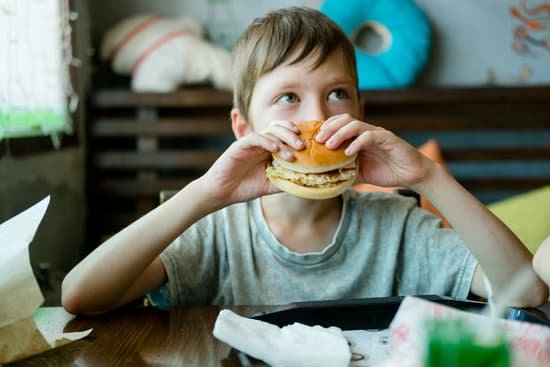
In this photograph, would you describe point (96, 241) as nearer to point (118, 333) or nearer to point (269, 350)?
point (118, 333)

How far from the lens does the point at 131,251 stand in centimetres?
111

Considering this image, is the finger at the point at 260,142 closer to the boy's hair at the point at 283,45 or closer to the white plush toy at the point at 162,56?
the boy's hair at the point at 283,45

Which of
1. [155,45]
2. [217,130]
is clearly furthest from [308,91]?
[155,45]

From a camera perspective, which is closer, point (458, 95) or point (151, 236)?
point (151, 236)

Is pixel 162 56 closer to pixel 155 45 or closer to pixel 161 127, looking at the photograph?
pixel 155 45

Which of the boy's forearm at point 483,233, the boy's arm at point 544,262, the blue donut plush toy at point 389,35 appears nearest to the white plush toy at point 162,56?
the blue donut plush toy at point 389,35

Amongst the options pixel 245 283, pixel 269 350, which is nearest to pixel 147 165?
pixel 245 283

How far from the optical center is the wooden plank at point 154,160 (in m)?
3.31

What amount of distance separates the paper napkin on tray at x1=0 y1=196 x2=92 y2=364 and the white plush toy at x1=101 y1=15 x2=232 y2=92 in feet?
8.20

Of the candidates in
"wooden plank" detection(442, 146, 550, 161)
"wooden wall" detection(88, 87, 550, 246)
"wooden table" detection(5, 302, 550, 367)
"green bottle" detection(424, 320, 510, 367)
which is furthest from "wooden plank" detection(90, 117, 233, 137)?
"green bottle" detection(424, 320, 510, 367)

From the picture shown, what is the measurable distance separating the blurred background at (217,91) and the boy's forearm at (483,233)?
1.94m

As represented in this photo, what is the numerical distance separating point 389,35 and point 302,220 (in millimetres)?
2275

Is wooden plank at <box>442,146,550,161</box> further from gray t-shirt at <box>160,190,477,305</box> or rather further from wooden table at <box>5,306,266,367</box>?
wooden table at <box>5,306,266,367</box>

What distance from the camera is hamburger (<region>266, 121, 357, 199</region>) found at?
115 centimetres
